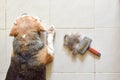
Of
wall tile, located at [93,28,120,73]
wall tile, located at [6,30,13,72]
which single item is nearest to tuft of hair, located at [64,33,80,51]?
wall tile, located at [93,28,120,73]

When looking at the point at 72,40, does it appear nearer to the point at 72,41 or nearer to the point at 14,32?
the point at 72,41

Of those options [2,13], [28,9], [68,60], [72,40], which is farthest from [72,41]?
[2,13]

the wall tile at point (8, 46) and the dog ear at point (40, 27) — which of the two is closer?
the dog ear at point (40, 27)

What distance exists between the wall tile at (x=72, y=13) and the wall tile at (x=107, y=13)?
4cm

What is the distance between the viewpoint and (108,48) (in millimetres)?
1427

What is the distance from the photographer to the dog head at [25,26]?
133 cm

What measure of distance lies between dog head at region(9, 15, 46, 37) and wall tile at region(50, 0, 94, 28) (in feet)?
0.43

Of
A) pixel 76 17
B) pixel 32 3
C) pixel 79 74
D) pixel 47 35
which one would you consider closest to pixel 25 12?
pixel 32 3

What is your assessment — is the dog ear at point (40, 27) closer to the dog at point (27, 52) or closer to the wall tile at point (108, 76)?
the dog at point (27, 52)

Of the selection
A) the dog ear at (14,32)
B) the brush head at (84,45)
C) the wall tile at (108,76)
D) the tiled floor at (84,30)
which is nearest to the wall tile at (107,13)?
the tiled floor at (84,30)

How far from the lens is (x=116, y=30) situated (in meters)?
1.43

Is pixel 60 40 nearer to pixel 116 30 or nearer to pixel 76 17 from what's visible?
pixel 76 17

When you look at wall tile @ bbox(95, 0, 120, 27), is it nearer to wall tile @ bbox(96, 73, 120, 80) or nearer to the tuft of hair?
the tuft of hair

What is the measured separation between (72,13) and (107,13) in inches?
8.6
